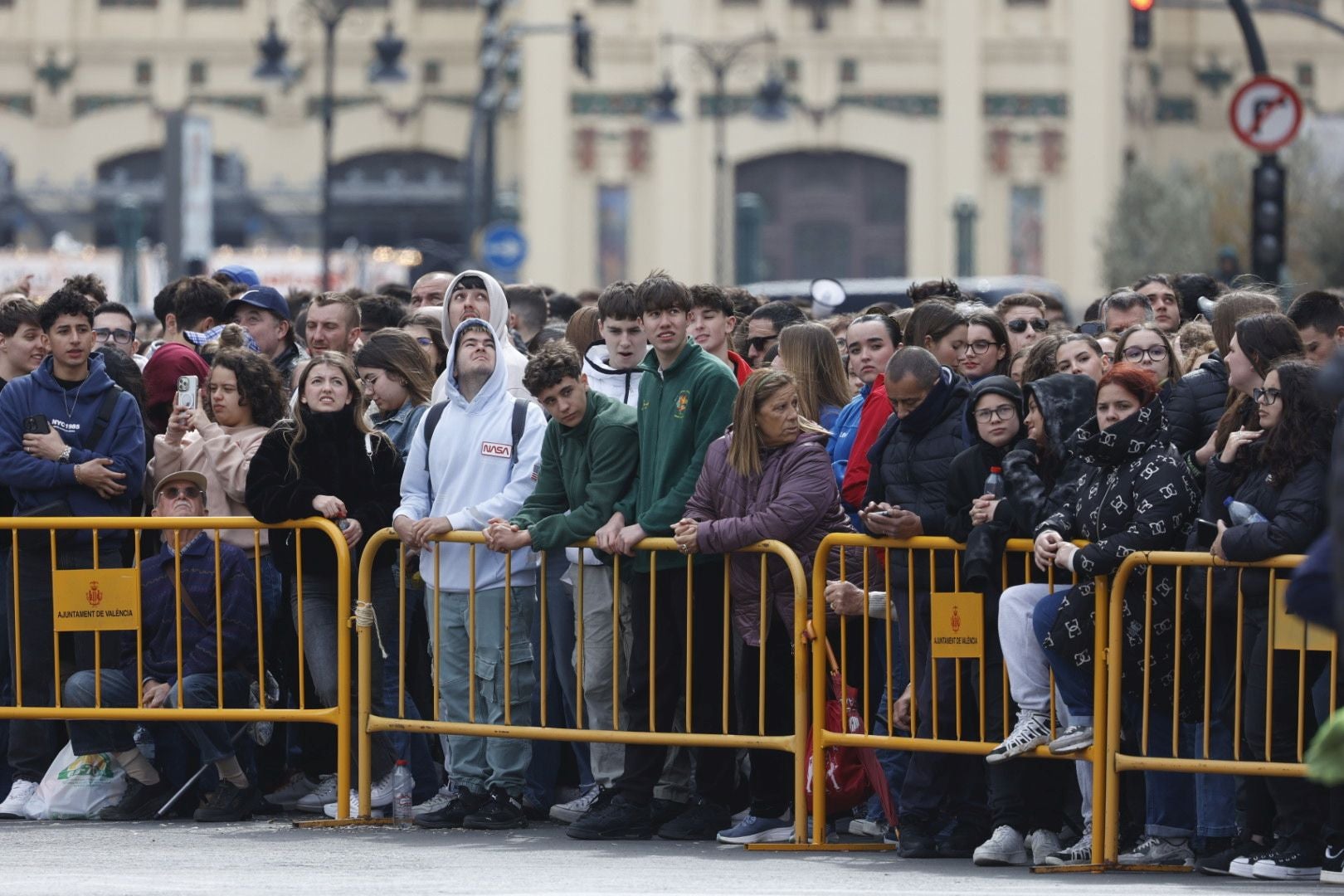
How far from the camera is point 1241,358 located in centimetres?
821

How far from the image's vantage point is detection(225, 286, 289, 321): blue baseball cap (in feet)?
36.4

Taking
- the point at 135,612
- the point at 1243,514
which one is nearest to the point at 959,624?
the point at 1243,514

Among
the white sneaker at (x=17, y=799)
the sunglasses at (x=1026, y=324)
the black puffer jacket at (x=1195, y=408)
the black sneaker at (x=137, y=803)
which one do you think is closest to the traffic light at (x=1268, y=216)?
the sunglasses at (x=1026, y=324)

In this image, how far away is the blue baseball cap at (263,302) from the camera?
436 inches

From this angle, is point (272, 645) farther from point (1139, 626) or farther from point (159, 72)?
point (159, 72)

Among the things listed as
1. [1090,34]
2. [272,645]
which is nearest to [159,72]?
[1090,34]

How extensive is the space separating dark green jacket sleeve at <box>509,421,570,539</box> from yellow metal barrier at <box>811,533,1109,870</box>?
1.05m

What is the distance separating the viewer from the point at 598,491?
9.02m

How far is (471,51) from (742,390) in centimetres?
4433

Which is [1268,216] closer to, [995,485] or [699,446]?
[699,446]

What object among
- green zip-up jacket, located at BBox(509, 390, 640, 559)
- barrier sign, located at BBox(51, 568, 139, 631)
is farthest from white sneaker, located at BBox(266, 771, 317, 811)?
green zip-up jacket, located at BBox(509, 390, 640, 559)

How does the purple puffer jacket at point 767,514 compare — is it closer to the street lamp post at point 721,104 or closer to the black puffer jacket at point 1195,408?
the black puffer jacket at point 1195,408

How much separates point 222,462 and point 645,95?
4170 cm

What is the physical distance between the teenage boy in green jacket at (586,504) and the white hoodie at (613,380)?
0.55 metres
